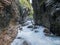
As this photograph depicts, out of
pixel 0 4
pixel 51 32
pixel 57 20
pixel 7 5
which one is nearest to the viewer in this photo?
pixel 0 4

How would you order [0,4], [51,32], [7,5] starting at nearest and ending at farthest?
1. [0,4]
2. [7,5]
3. [51,32]

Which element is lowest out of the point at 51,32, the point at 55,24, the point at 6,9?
the point at 51,32

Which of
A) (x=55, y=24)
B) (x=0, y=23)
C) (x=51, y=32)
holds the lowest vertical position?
(x=51, y=32)

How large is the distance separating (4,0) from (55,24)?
1206 centimetres

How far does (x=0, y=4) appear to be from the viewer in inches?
231

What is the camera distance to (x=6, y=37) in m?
6.48

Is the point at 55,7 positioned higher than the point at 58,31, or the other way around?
the point at 55,7

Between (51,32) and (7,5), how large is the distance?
13793mm

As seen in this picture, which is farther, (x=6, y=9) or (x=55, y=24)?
(x=55, y=24)

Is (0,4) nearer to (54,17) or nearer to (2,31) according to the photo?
(2,31)

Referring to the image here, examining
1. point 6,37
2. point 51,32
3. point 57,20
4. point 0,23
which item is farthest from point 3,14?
point 51,32

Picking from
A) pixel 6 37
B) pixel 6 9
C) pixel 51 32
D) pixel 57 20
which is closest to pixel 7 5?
pixel 6 9

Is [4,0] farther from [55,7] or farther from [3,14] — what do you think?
[55,7]

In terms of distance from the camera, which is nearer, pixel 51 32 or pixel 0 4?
pixel 0 4
